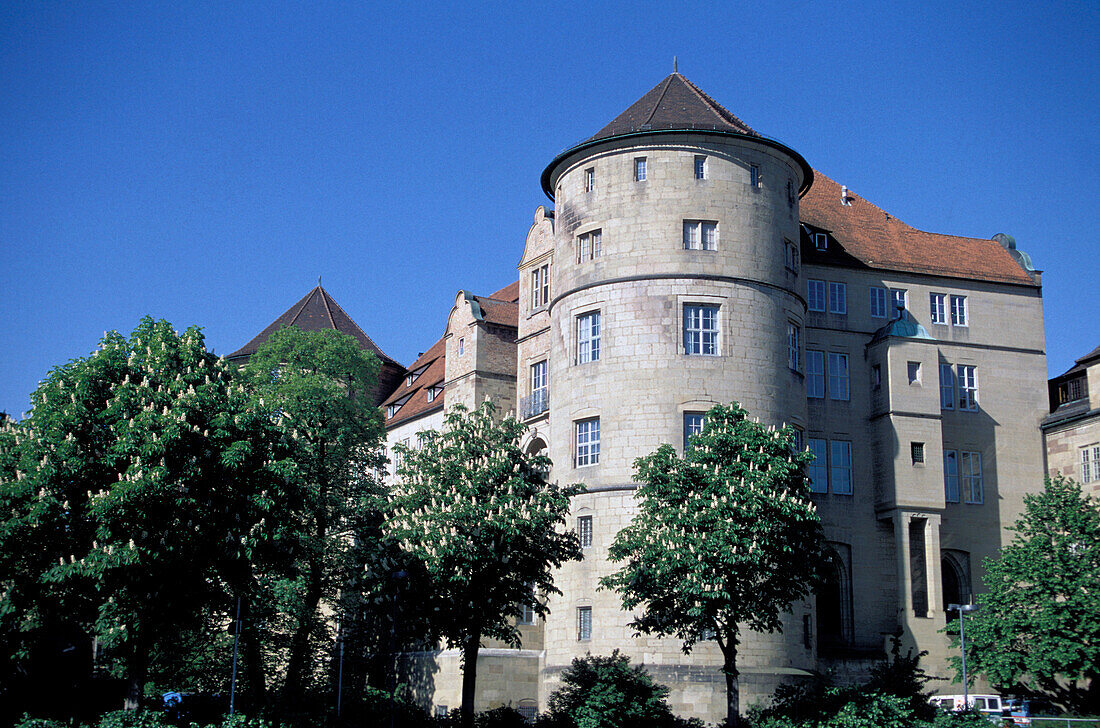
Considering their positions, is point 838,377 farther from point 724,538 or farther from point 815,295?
point 724,538

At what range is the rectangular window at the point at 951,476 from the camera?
169ft

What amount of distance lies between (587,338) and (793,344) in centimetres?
761

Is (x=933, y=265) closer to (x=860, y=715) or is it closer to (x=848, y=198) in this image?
(x=848, y=198)

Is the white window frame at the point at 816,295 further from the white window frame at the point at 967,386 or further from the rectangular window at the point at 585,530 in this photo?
the rectangular window at the point at 585,530

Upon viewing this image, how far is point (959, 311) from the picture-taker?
54.3 metres

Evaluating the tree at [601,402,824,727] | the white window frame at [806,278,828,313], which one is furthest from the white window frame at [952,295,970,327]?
the tree at [601,402,824,727]

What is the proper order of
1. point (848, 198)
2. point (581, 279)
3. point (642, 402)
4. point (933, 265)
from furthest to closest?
1. point (848, 198)
2. point (933, 265)
3. point (581, 279)
4. point (642, 402)

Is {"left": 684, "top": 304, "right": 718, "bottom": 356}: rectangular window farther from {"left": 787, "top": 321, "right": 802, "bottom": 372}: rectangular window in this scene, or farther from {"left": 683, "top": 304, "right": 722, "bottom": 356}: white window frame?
{"left": 787, "top": 321, "right": 802, "bottom": 372}: rectangular window

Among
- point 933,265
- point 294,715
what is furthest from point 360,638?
point 933,265

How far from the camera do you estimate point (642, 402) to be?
4256 cm

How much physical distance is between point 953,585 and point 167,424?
34.3 metres

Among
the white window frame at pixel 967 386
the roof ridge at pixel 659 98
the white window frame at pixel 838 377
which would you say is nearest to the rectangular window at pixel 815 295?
the white window frame at pixel 838 377

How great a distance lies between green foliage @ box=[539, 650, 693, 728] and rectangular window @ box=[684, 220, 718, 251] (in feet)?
47.5

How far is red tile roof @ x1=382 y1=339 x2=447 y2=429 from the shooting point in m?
64.2
